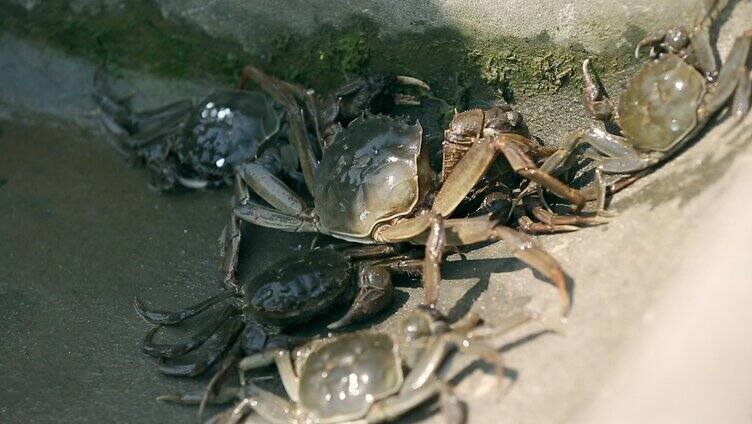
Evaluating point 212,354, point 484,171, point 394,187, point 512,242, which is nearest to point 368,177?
point 394,187

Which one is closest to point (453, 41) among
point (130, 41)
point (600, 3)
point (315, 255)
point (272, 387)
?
point (600, 3)

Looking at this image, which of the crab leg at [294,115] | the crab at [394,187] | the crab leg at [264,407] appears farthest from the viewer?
the crab leg at [294,115]

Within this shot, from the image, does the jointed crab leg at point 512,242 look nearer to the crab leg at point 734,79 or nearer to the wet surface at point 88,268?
the crab leg at point 734,79

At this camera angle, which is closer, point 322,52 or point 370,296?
point 370,296

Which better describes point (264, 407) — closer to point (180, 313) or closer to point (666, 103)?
point (180, 313)

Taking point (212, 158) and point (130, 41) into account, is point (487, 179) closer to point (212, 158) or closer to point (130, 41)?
point (212, 158)

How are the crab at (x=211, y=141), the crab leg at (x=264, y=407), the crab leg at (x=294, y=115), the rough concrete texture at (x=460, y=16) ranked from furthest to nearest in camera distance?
1. the crab at (x=211, y=141)
2. the crab leg at (x=294, y=115)
3. the rough concrete texture at (x=460, y=16)
4. the crab leg at (x=264, y=407)

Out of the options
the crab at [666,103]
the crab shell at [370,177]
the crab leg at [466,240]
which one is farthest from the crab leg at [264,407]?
the crab at [666,103]

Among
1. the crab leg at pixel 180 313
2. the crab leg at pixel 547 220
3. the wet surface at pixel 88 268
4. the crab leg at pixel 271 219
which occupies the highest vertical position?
the crab leg at pixel 547 220
